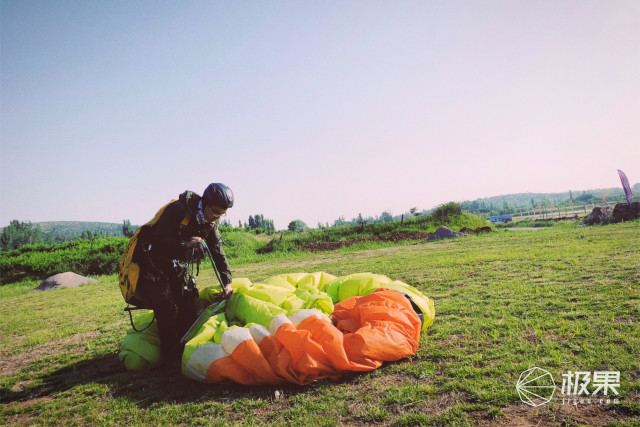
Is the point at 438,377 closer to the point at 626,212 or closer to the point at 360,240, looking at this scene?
the point at 360,240

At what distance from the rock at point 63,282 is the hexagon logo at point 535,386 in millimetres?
19320

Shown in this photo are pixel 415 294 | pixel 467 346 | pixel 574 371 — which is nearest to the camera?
pixel 574 371

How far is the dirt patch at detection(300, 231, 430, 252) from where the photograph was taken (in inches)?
822

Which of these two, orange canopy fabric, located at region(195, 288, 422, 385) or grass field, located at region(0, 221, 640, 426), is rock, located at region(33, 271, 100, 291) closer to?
grass field, located at region(0, 221, 640, 426)

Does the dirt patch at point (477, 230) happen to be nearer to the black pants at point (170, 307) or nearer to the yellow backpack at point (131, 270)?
the black pants at point (170, 307)

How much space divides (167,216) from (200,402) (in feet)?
6.62

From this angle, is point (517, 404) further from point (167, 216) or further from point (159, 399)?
point (167, 216)

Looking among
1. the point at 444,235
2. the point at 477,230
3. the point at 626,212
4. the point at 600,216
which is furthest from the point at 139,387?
the point at 600,216

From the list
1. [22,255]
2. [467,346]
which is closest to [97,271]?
Answer: [22,255]

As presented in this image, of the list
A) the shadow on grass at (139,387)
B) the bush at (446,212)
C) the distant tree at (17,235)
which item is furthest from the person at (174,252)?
the distant tree at (17,235)

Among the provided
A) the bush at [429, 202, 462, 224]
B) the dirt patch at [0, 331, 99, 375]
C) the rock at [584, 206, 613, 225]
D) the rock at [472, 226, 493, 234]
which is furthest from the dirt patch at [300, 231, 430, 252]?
the dirt patch at [0, 331, 99, 375]

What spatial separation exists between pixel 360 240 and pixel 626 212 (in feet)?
49.1

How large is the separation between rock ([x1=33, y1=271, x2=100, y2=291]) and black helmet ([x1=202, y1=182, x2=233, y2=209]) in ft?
55.1

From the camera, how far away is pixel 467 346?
3.53m
